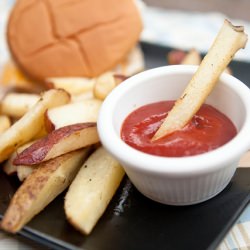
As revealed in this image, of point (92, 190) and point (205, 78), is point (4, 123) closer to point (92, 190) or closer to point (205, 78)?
point (92, 190)

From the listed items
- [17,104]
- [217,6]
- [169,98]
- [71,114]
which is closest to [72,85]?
[17,104]

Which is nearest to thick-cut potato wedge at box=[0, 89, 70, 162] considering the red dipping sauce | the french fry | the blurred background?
the red dipping sauce

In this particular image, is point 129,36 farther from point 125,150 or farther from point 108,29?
point 125,150

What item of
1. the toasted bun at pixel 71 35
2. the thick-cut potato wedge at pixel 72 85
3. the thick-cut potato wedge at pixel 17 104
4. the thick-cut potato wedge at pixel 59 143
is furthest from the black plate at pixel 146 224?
the toasted bun at pixel 71 35

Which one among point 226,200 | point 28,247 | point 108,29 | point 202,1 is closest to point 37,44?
point 108,29

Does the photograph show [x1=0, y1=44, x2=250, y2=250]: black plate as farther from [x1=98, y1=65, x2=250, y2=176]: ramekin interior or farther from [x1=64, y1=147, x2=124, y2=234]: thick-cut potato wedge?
[x1=98, y1=65, x2=250, y2=176]: ramekin interior

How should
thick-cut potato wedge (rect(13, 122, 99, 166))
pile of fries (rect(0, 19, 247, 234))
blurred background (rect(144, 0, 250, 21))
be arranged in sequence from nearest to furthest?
pile of fries (rect(0, 19, 247, 234)) → thick-cut potato wedge (rect(13, 122, 99, 166)) → blurred background (rect(144, 0, 250, 21))

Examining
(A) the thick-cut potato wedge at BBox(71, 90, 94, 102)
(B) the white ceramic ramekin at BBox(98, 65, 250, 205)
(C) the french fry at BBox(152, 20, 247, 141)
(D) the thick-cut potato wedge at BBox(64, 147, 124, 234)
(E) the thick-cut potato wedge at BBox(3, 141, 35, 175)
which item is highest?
(C) the french fry at BBox(152, 20, 247, 141)

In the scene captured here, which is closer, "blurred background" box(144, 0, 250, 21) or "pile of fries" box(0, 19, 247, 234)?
"pile of fries" box(0, 19, 247, 234)
